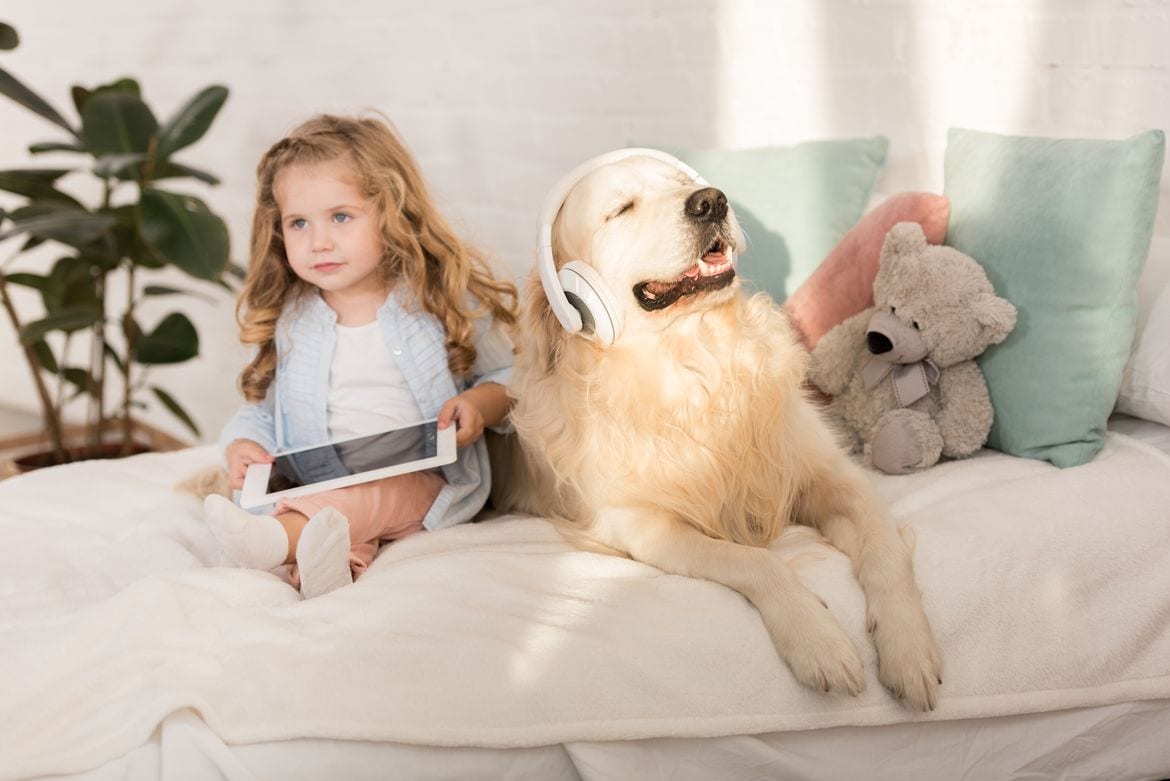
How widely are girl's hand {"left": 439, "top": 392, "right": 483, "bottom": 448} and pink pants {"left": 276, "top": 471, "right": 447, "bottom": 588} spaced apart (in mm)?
125

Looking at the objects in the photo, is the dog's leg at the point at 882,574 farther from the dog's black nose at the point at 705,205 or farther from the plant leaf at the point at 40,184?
the plant leaf at the point at 40,184

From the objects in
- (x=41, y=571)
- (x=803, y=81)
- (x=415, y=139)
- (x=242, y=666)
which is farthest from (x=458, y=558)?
(x=415, y=139)

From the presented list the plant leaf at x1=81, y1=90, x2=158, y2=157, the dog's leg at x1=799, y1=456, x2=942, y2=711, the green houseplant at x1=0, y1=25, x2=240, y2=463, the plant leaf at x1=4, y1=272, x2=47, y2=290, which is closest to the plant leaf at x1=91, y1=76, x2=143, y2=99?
the green houseplant at x1=0, y1=25, x2=240, y2=463

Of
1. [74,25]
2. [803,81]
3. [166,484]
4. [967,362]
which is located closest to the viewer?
[967,362]

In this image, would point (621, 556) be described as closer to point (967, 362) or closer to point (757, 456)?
point (757, 456)

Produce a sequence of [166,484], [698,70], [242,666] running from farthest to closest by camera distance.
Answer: [698,70], [166,484], [242,666]

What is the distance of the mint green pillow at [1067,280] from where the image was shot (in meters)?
1.86

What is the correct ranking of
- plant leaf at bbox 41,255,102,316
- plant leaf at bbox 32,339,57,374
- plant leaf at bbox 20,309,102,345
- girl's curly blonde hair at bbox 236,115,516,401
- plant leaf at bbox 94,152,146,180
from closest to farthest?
girl's curly blonde hair at bbox 236,115,516,401
plant leaf at bbox 94,152,146,180
plant leaf at bbox 20,309,102,345
plant leaf at bbox 41,255,102,316
plant leaf at bbox 32,339,57,374

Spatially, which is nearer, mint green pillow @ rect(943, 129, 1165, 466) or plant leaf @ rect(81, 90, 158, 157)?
mint green pillow @ rect(943, 129, 1165, 466)

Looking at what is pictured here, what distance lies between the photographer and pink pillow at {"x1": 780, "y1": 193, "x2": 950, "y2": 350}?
212cm

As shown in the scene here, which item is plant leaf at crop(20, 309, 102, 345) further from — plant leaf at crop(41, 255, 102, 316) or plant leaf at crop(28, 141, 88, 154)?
plant leaf at crop(28, 141, 88, 154)

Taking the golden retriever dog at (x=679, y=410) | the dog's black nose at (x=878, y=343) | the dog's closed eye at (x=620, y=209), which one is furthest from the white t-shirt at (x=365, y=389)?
the dog's black nose at (x=878, y=343)

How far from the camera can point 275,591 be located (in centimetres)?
170

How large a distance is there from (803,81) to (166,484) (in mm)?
1863
